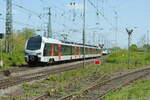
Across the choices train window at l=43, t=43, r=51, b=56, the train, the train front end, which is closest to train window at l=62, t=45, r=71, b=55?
the train

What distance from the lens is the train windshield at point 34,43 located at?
97.1 ft

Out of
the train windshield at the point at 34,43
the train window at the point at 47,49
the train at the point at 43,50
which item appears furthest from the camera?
the train window at the point at 47,49

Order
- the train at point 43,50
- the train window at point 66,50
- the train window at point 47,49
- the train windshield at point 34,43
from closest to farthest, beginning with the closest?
the train at point 43,50
the train windshield at point 34,43
the train window at point 47,49
the train window at point 66,50

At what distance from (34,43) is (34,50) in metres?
0.82

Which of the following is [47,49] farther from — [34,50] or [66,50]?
[66,50]

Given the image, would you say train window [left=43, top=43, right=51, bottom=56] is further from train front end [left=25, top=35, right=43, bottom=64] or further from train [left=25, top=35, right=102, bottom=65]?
train front end [left=25, top=35, right=43, bottom=64]

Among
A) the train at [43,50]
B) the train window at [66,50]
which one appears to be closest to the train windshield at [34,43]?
the train at [43,50]

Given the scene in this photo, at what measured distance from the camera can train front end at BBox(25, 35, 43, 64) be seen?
1153 inches

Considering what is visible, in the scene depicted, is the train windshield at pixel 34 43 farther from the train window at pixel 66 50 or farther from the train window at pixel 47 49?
the train window at pixel 66 50

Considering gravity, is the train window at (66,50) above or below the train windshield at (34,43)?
below

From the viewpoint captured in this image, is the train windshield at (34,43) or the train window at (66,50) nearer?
the train windshield at (34,43)

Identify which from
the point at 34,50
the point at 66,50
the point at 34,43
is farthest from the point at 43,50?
the point at 66,50

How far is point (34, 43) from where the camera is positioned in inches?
1184

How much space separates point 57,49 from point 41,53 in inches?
151
